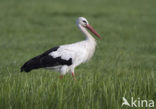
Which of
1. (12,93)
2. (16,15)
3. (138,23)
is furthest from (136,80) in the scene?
(16,15)

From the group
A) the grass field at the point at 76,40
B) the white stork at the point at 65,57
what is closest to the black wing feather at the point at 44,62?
the white stork at the point at 65,57

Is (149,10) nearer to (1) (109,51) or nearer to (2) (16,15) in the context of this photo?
(2) (16,15)

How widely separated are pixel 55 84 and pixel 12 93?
32.8 inches

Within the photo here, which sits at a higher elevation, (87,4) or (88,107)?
(87,4)

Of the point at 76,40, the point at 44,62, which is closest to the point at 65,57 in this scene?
the point at 44,62

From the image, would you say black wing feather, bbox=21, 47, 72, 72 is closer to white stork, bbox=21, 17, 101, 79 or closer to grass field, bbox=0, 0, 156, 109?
white stork, bbox=21, 17, 101, 79

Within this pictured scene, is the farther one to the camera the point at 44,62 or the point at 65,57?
the point at 44,62

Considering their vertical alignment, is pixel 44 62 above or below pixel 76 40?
below

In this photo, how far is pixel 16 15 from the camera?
25.5 meters

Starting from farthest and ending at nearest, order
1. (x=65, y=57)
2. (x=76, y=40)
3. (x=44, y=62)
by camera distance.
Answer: (x=76, y=40), (x=44, y=62), (x=65, y=57)

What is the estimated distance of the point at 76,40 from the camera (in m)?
19.0

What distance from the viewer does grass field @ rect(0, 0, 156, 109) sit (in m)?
7.54

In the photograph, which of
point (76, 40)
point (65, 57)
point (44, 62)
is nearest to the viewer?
point (65, 57)

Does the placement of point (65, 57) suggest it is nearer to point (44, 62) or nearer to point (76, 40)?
point (44, 62)
